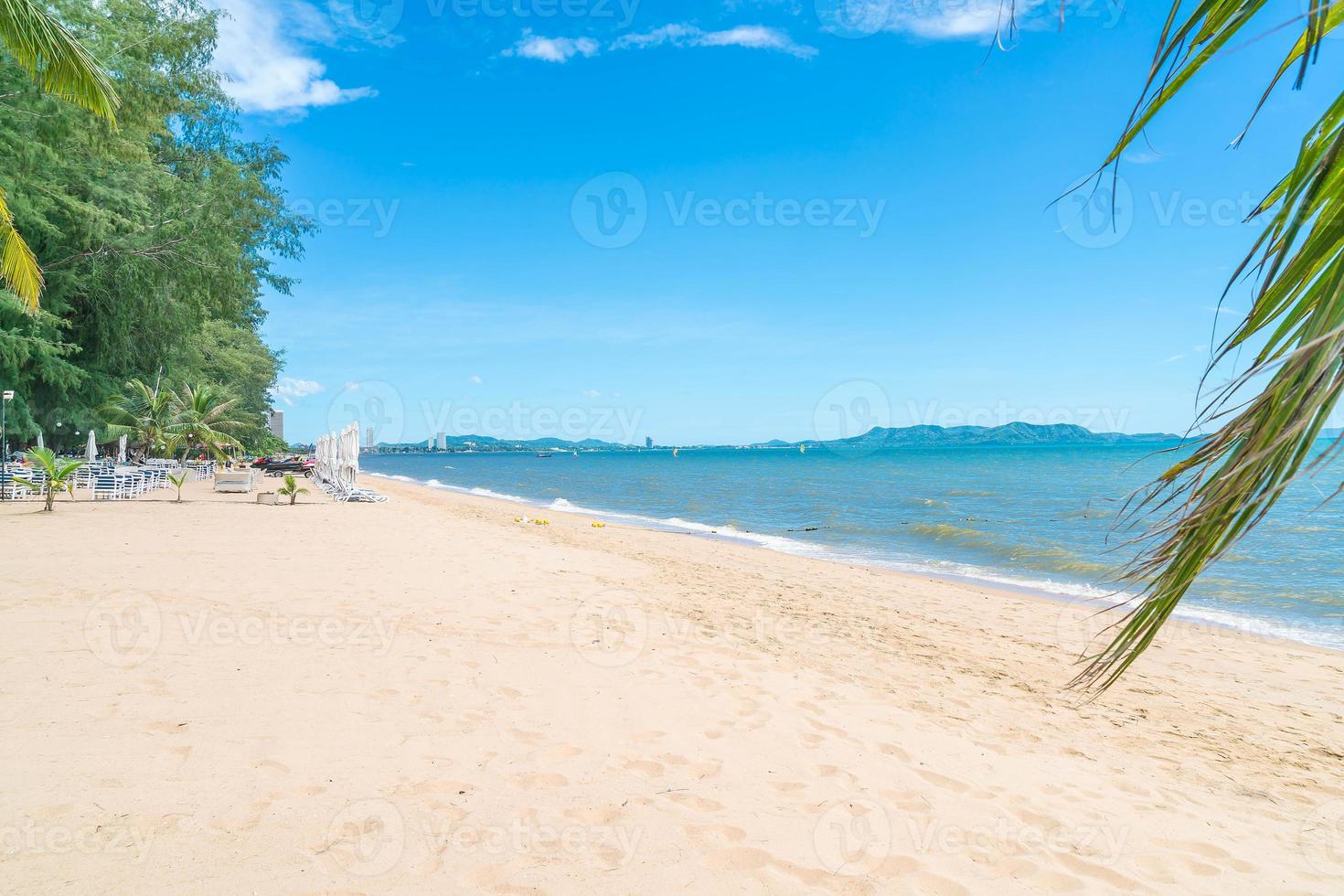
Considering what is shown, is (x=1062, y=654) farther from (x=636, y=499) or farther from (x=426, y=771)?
(x=636, y=499)

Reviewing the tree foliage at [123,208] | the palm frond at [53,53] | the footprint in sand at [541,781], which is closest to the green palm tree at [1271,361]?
the footprint in sand at [541,781]

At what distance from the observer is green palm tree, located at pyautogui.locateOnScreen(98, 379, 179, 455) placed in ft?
74.5

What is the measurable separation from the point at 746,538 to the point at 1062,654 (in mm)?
11479

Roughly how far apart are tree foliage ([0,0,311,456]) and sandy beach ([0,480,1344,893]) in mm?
11908

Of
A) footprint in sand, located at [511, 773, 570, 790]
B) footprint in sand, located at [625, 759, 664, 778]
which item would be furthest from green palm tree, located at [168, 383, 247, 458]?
footprint in sand, located at [625, 759, 664, 778]

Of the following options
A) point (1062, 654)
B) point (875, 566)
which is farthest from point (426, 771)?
point (875, 566)

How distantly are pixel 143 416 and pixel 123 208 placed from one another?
438 inches

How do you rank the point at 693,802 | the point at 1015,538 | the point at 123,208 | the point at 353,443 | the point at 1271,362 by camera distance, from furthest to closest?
the point at 1015,538, the point at 353,443, the point at 123,208, the point at 693,802, the point at 1271,362

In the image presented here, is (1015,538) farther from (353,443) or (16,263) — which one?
(16,263)

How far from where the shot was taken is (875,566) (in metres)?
14.0

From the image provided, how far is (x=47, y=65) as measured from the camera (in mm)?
7797

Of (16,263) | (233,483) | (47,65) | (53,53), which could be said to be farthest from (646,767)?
(233,483)

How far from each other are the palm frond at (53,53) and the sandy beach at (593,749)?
526 centimetres

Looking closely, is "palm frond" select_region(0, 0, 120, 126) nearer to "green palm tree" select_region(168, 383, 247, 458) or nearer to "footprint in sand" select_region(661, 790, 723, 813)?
"footprint in sand" select_region(661, 790, 723, 813)
